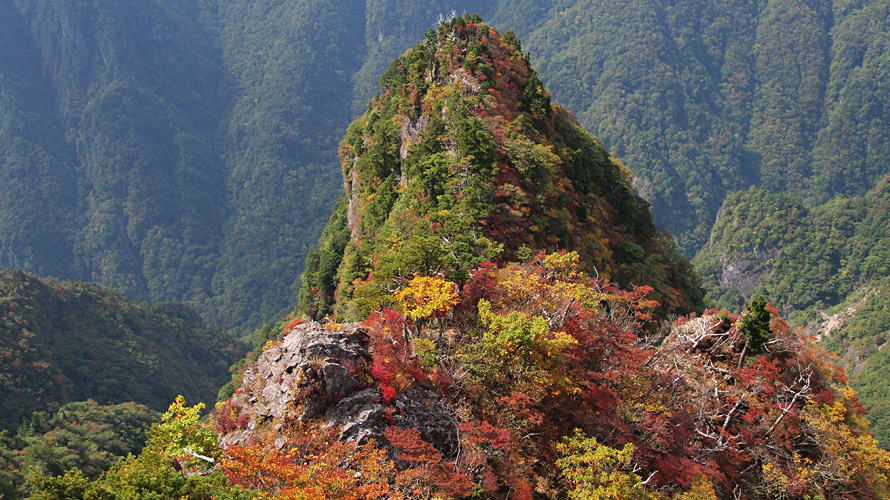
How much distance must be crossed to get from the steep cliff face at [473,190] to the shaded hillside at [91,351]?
45.4m

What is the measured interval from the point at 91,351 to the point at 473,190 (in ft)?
283

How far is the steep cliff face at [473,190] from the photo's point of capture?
29.7m

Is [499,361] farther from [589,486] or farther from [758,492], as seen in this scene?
[758,492]

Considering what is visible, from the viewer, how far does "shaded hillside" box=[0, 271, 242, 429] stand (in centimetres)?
8056

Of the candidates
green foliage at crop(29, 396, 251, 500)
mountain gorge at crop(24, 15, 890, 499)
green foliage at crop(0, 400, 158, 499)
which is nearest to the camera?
green foliage at crop(29, 396, 251, 500)

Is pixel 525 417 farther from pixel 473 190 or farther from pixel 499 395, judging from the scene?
pixel 473 190

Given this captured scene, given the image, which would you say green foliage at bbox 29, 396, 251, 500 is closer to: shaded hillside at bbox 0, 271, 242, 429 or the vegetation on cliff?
the vegetation on cliff

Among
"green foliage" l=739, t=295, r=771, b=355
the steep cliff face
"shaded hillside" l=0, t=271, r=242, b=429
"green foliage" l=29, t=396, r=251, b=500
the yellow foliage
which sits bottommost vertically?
"green foliage" l=739, t=295, r=771, b=355

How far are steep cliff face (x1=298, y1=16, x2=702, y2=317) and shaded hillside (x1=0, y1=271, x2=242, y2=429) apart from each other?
149 feet

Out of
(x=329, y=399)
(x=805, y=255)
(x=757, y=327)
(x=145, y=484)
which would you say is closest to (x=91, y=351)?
(x=329, y=399)

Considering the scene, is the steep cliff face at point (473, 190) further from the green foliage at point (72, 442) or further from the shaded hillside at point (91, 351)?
the shaded hillside at point (91, 351)

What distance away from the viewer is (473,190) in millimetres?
33406

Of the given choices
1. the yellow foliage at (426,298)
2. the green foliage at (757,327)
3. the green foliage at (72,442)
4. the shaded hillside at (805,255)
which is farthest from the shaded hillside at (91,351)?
the shaded hillside at (805,255)

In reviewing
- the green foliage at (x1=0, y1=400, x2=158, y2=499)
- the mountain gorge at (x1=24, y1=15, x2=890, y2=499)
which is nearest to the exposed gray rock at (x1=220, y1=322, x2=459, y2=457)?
the mountain gorge at (x1=24, y1=15, x2=890, y2=499)
